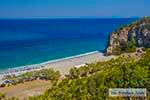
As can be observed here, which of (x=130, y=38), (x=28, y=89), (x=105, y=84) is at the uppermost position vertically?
(x=105, y=84)

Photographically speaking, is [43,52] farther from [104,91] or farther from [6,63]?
[104,91]

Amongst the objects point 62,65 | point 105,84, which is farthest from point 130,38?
point 105,84

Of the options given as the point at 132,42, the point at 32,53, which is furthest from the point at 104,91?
the point at 32,53

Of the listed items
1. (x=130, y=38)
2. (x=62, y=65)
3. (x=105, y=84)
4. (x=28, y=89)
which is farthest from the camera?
(x=130, y=38)

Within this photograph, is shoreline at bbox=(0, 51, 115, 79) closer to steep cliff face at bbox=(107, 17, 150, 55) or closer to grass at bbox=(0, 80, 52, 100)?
steep cliff face at bbox=(107, 17, 150, 55)

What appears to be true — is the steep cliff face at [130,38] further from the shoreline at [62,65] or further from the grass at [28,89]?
the grass at [28,89]

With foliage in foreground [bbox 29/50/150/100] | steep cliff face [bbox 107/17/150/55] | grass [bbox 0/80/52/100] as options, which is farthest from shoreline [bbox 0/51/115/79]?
foliage in foreground [bbox 29/50/150/100]

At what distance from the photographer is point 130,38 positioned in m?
54.6

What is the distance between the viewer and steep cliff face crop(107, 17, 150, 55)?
2060 inches

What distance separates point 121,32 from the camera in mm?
56156

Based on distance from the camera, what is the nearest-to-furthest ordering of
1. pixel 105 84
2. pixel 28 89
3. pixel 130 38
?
pixel 105 84, pixel 28 89, pixel 130 38

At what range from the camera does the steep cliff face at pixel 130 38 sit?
52.3 m

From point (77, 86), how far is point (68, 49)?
52.9 m

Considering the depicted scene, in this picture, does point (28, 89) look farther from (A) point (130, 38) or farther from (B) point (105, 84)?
(A) point (130, 38)
